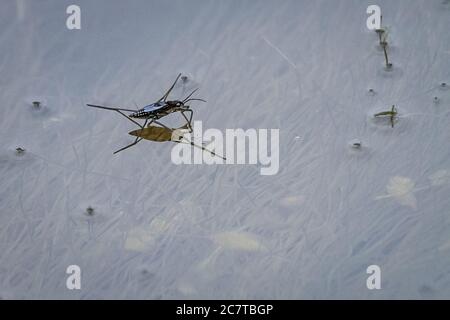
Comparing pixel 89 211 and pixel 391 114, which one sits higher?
pixel 391 114

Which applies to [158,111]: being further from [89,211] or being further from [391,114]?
[391,114]

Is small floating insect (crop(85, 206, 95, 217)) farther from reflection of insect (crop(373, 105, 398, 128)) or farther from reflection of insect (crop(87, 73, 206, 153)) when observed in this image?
reflection of insect (crop(373, 105, 398, 128))

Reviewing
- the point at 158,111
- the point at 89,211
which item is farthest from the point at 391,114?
the point at 89,211

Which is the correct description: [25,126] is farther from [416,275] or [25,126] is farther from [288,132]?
[416,275]

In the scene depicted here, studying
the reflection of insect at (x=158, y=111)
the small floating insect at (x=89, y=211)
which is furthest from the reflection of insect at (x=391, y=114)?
the small floating insect at (x=89, y=211)

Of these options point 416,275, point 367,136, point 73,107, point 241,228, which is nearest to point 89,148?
point 73,107

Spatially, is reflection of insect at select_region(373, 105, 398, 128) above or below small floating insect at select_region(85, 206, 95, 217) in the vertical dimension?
above

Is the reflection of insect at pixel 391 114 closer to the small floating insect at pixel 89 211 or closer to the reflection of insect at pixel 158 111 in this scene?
the reflection of insect at pixel 158 111

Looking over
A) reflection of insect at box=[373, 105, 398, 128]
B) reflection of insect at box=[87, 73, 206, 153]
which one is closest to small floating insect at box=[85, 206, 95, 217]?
reflection of insect at box=[87, 73, 206, 153]

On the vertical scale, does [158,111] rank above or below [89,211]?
above

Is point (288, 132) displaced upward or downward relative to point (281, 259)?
upward

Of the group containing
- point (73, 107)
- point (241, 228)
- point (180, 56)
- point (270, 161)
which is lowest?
point (241, 228)
